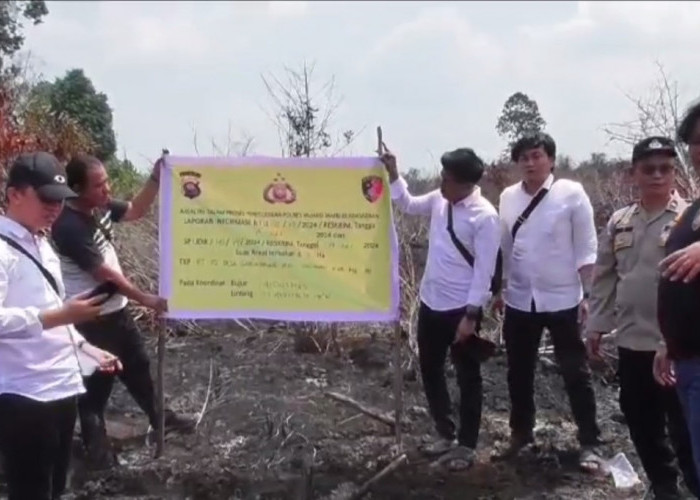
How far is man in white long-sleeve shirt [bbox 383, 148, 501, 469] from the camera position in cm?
561

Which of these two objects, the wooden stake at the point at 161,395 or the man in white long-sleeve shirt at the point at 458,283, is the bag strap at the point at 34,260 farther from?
the man in white long-sleeve shirt at the point at 458,283

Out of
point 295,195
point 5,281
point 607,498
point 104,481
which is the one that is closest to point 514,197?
point 295,195

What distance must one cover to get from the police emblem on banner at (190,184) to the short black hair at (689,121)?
2.95m

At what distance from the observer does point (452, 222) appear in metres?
5.73

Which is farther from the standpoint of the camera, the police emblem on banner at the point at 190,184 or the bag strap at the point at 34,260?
the police emblem on banner at the point at 190,184

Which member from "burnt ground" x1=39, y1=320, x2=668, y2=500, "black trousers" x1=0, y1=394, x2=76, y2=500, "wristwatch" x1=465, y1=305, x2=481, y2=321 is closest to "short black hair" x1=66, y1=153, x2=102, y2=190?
"burnt ground" x1=39, y1=320, x2=668, y2=500

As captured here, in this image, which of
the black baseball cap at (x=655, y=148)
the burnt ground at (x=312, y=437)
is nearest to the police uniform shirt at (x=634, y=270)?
the black baseball cap at (x=655, y=148)

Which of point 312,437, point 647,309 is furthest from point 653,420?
point 312,437

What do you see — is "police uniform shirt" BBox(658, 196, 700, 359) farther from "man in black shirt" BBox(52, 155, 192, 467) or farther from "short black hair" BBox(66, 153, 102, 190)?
"short black hair" BBox(66, 153, 102, 190)

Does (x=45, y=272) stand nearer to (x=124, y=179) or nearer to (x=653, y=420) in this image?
(x=653, y=420)

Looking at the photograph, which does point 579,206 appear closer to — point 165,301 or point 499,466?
point 499,466

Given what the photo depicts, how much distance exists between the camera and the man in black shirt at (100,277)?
5492 mm

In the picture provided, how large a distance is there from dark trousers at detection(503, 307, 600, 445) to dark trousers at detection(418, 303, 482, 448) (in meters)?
0.24

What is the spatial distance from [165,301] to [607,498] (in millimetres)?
2679
